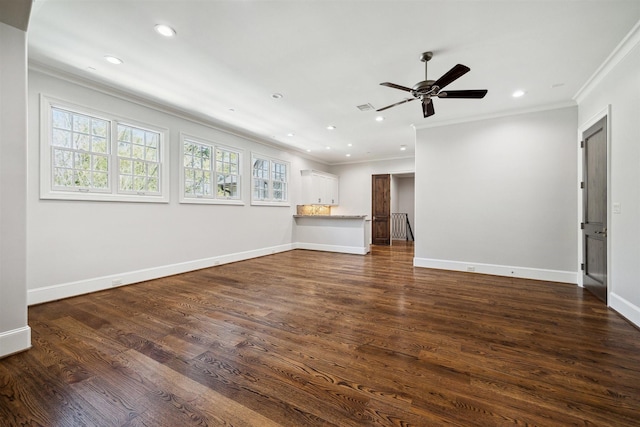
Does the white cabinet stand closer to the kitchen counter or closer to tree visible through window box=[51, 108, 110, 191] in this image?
the kitchen counter

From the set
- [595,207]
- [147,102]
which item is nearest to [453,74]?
[595,207]

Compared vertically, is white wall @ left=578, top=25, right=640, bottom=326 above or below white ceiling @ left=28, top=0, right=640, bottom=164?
below

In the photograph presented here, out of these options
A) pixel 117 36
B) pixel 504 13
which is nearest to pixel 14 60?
pixel 117 36

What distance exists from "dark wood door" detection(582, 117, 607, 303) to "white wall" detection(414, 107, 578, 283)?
11.7 inches

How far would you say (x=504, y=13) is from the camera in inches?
89.7

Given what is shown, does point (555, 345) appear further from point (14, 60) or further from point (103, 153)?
point (103, 153)

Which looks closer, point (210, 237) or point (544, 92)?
point (544, 92)

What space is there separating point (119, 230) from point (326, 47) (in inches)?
153

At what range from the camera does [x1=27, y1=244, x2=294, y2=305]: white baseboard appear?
3.24 meters

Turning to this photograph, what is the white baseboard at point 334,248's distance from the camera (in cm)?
687

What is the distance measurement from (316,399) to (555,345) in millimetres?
2127

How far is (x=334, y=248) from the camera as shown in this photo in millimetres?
7242

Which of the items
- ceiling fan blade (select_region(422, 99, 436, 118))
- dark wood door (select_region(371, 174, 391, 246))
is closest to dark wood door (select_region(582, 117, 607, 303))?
ceiling fan blade (select_region(422, 99, 436, 118))

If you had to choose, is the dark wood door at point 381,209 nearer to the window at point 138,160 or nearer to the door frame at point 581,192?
the door frame at point 581,192
